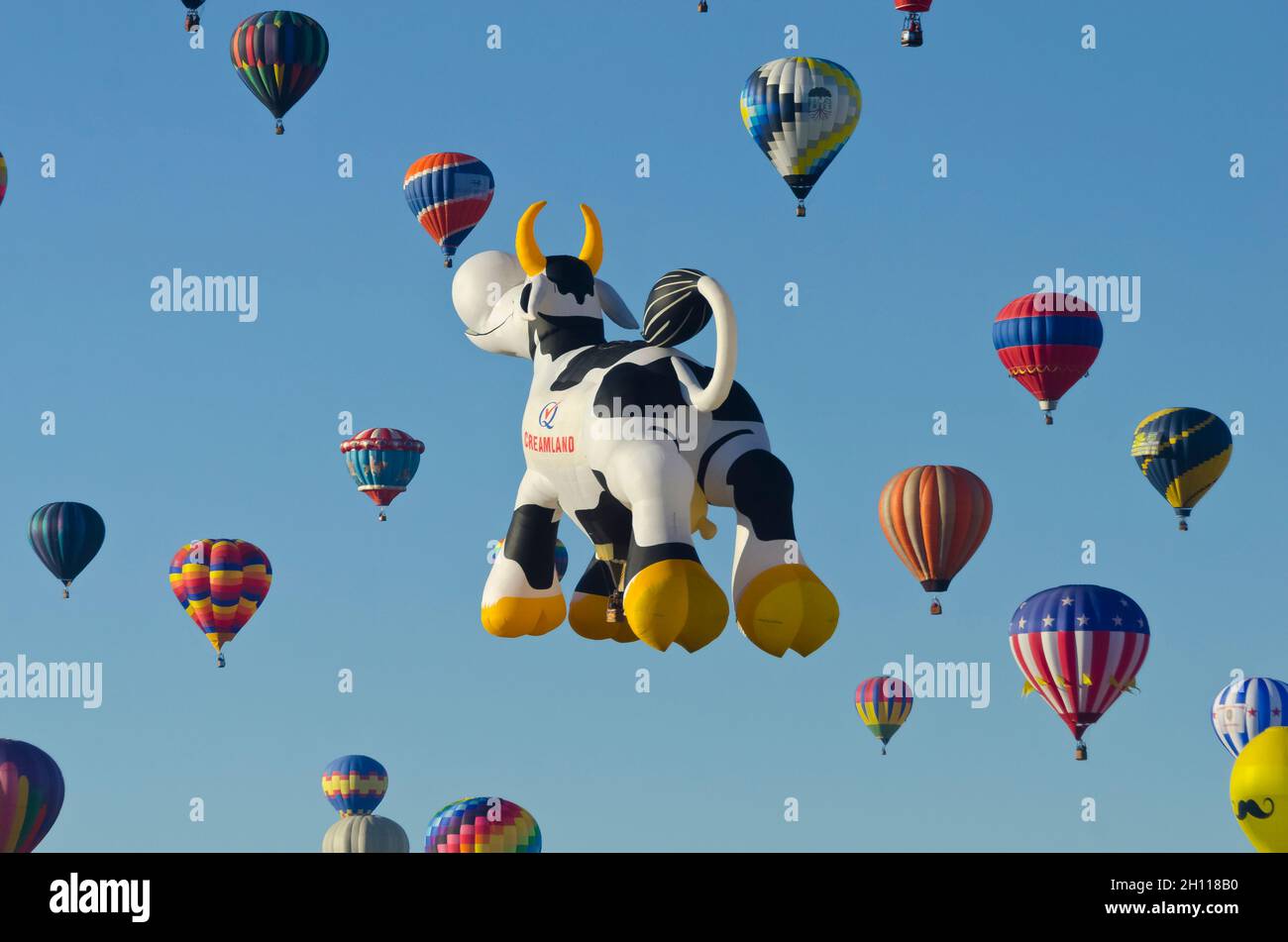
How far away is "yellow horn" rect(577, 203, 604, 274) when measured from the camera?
32188mm

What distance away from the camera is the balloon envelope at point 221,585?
48.4 metres

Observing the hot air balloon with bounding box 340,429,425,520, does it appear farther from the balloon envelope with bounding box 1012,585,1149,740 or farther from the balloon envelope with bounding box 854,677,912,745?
the balloon envelope with bounding box 1012,585,1149,740

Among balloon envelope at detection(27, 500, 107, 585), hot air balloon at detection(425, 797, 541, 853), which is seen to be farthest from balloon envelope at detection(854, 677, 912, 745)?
balloon envelope at detection(27, 500, 107, 585)

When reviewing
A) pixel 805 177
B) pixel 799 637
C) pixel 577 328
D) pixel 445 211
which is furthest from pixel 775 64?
pixel 799 637

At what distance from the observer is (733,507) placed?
99.1ft

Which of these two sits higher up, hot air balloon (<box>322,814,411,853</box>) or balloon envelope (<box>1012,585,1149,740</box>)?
balloon envelope (<box>1012,585,1149,740</box>)

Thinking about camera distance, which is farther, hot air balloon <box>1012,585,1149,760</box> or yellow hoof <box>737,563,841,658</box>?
hot air balloon <box>1012,585,1149,760</box>

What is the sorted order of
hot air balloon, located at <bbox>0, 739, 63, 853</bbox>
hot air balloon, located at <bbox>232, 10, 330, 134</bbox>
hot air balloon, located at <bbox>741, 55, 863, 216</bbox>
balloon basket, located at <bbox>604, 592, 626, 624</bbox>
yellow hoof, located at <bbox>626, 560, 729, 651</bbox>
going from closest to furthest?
yellow hoof, located at <bbox>626, 560, 729, 651</bbox> < balloon basket, located at <bbox>604, 592, 626, 624</bbox> < hot air balloon, located at <bbox>741, 55, 863, 216</bbox> < hot air balloon, located at <bbox>0, 739, 63, 853</bbox> < hot air balloon, located at <bbox>232, 10, 330, 134</bbox>

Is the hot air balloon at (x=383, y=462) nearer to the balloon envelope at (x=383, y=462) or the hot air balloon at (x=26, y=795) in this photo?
the balloon envelope at (x=383, y=462)

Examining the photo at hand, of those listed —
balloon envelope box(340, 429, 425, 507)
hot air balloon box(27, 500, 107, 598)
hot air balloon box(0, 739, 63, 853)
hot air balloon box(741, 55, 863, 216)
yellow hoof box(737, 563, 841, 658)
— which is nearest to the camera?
yellow hoof box(737, 563, 841, 658)

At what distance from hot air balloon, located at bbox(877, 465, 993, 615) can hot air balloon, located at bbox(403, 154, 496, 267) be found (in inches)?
272

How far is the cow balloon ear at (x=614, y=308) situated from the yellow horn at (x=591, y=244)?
0.25m

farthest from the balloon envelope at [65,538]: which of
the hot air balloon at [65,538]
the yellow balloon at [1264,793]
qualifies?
the yellow balloon at [1264,793]
